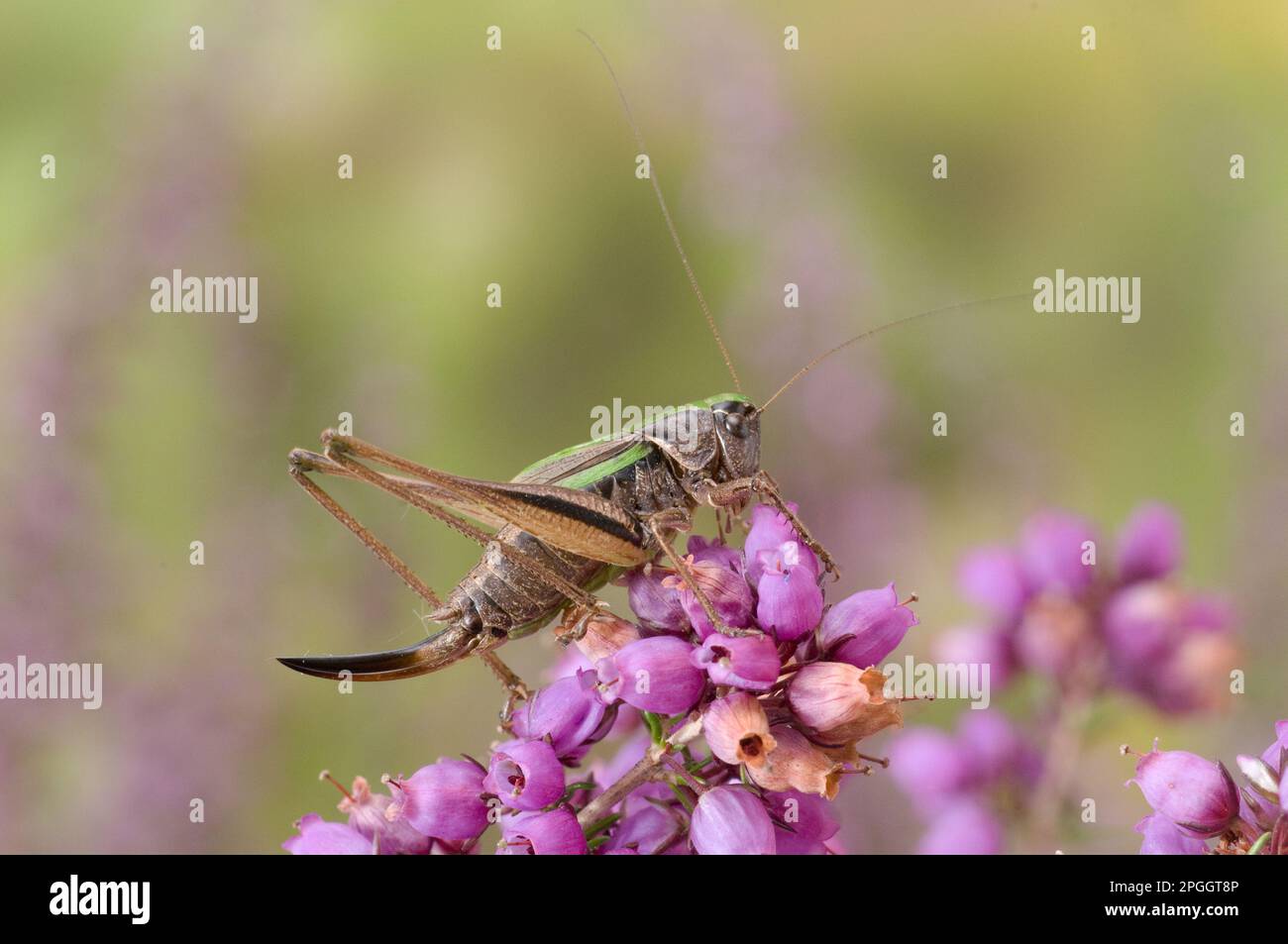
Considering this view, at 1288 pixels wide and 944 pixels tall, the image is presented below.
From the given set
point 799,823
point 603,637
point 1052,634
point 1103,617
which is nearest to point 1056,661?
point 1052,634

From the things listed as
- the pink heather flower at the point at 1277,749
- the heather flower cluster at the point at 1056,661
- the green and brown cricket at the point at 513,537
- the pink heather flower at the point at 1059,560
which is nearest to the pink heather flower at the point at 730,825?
the green and brown cricket at the point at 513,537

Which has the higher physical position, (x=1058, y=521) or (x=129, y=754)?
(x=1058, y=521)

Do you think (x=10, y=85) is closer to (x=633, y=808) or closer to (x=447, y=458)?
(x=447, y=458)

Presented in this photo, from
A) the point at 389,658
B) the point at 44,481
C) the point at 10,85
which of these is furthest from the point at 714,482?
the point at 10,85

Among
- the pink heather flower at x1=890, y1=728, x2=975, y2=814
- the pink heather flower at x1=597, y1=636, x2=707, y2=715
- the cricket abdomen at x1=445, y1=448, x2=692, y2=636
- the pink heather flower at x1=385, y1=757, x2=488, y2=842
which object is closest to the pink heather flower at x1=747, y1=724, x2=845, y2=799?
the pink heather flower at x1=597, y1=636, x2=707, y2=715

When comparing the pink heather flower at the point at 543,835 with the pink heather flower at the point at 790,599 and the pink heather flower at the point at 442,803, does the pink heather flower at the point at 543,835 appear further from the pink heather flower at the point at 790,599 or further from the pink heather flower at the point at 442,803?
the pink heather flower at the point at 790,599
